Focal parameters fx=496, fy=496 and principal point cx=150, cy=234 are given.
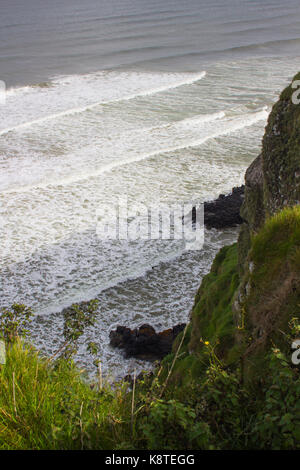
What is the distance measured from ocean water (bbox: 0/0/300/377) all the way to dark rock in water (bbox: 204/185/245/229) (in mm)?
465

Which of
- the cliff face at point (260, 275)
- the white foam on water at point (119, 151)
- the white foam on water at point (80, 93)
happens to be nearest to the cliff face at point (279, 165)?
the cliff face at point (260, 275)

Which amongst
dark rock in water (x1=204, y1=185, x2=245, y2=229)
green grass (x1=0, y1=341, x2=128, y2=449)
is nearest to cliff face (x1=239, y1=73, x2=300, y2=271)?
green grass (x1=0, y1=341, x2=128, y2=449)

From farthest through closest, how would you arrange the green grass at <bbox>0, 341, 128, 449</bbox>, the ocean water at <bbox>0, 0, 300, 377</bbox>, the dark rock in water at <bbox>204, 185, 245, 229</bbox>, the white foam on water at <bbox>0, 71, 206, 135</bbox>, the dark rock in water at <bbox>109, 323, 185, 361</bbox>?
the white foam on water at <bbox>0, 71, 206, 135</bbox>, the dark rock in water at <bbox>204, 185, 245, 229</bbox>, the ocean water at <bbox>0, 0, 300, 377</bbox>, the dark rock in water at <bbox>109, 323, 185, 361</bbox>, the green grass at <bbox>0, 341, 128, 449</bbox>

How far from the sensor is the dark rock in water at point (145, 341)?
891 cm

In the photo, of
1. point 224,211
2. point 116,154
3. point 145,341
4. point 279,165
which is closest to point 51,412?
point 279,165

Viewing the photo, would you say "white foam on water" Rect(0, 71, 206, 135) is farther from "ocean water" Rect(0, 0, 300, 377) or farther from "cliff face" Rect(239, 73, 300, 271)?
"cliff face" Rect(239, 73, 300, 271)

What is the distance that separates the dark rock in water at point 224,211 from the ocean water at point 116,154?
18.3 inches

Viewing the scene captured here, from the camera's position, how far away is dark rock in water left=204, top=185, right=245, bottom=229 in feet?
46.3

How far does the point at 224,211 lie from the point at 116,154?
A: 6.75 meters

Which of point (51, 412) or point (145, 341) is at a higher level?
point (51, 412)

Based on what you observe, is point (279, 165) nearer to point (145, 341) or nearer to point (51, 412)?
point (51, 412)

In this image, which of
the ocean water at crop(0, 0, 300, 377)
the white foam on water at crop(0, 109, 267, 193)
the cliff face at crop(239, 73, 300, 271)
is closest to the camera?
the cliff face at crop(239, 73, 300, 271)

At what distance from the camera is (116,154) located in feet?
64.4

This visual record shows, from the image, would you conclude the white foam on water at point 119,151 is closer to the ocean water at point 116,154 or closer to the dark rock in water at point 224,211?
the ocean water at point 116,154
